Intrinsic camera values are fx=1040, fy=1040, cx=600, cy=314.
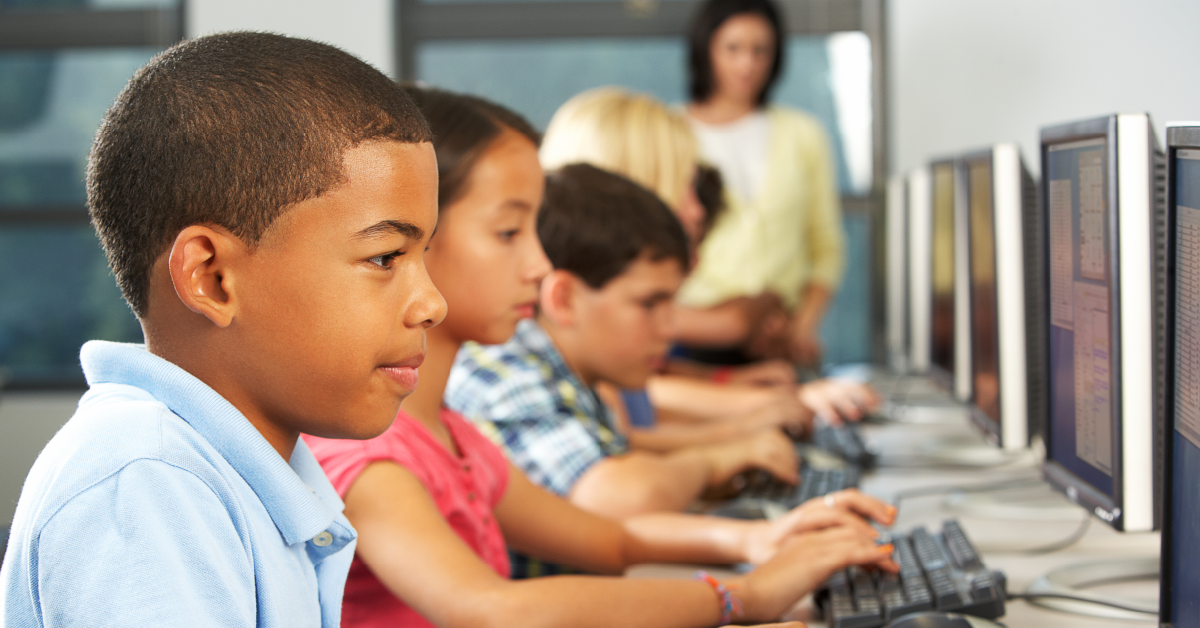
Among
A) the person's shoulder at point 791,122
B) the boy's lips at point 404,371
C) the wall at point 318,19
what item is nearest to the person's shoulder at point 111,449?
the boy's lips at point 404,371

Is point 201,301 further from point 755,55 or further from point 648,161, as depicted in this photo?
point 755,55

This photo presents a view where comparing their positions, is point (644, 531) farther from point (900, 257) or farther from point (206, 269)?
point (900, 257)

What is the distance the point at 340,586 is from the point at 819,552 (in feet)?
1.61

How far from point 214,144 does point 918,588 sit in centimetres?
72

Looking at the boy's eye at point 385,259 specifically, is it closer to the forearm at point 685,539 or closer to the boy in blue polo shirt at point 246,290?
the boy in blue polo shirt at point 246,290

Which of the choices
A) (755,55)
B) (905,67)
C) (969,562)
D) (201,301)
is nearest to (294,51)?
(201,301)

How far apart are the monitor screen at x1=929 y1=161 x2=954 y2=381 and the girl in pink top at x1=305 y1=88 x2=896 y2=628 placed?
624 millimetres

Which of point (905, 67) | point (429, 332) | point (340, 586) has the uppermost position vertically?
point (905, 67)

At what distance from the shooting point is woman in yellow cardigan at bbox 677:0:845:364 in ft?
9.66

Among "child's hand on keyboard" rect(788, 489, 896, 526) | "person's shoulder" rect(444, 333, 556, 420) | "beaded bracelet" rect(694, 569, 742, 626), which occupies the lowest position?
"beaded bracelet" rect(694, 569, 742, 626)

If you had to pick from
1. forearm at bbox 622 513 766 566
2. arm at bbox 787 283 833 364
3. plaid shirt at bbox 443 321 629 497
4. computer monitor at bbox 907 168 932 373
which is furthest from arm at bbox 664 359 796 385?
forearm at bbox 622 513 766 566

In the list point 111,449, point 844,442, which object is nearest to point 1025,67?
point 844,442

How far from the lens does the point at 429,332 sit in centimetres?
105

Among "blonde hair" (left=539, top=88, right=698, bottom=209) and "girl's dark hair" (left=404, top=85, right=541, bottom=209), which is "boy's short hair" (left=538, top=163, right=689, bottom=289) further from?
"blonde hair" (left=539, top=88, right=698, bottom=209)
